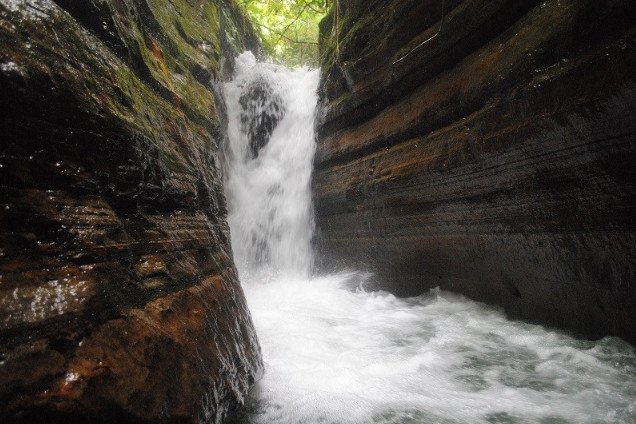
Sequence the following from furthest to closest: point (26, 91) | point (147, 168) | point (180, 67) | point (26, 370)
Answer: point (180, 67), point (147, 168), point (26, 91), point (26, 370)

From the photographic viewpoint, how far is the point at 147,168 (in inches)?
95.3

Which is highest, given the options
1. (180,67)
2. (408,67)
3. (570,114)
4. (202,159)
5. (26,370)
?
(180,67)

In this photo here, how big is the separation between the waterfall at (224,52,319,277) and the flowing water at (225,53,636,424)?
1189 mm

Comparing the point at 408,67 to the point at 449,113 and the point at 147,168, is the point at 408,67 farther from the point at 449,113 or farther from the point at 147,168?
the point at 147,168

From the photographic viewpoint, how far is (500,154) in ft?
12.1

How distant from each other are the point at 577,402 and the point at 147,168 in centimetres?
378

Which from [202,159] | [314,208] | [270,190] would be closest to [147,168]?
[202,159]

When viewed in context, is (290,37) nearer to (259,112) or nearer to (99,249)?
(259,112)

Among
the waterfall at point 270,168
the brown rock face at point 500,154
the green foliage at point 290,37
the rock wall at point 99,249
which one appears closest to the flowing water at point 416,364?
the brown rock face at point 500,154

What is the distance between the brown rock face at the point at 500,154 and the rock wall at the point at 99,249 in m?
3.11

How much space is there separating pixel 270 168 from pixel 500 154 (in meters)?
6.35

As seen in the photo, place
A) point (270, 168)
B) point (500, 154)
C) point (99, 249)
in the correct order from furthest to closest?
point (270, 168) < point (500, 154) < point (99, 249)

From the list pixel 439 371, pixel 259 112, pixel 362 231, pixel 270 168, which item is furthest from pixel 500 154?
pixel 259 112

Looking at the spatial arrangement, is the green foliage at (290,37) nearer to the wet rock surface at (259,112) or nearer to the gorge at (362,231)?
the wet rock surface at (259,112)
